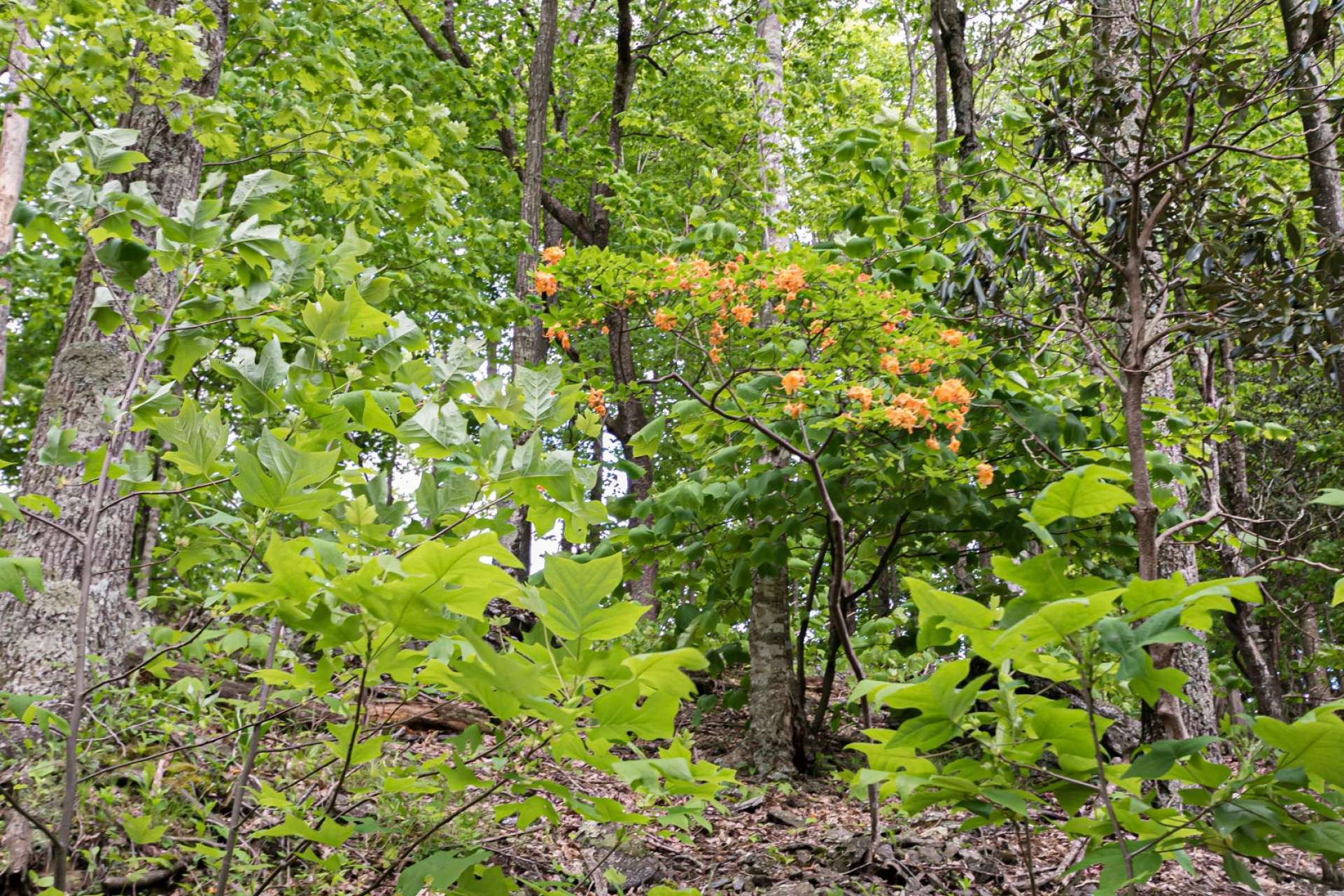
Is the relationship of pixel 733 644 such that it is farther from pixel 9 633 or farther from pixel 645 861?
pixel 9 633

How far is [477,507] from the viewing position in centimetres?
136

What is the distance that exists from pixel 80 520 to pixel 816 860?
3.60 meters

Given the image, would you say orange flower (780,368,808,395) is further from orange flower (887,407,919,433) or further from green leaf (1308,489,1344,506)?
green leaf (1308,489,1344,506)

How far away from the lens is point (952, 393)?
3434mm

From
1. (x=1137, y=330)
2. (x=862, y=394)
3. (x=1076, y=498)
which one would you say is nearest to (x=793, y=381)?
(x=862, y=394)

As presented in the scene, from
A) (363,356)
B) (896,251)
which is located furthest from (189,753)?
(896,251)

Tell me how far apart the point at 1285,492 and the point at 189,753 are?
1208 cm

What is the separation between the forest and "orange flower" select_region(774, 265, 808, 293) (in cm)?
14

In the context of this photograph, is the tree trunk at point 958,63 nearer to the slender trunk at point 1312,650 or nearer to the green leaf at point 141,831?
the green leaf at point 141,831

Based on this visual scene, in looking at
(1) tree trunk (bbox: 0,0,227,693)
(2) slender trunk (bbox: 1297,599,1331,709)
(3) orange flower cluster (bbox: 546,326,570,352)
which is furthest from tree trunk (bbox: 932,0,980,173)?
(2) slender trunk (bbox: 1297,599,1331,709)

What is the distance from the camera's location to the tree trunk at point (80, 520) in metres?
3.51

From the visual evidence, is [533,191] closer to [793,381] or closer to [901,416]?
[793,381]

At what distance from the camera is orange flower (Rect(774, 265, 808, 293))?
3.72 m

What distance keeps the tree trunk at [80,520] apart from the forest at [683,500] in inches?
1.1
